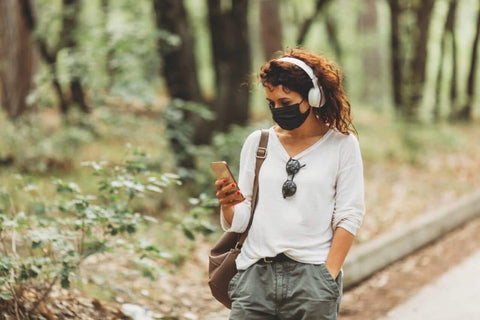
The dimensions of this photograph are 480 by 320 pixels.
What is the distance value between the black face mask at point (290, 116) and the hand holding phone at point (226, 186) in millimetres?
374

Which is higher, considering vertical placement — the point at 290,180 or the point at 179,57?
the point at 290,180

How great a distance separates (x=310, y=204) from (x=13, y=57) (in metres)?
10.7

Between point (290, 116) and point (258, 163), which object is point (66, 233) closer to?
point (258, 163)

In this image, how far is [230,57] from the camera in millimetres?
11508

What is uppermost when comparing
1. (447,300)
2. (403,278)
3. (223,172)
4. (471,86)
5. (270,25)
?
(223,172)

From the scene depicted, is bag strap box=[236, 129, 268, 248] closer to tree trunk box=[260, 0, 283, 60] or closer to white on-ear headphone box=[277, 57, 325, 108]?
white on-ear headphone box=[277, 57, 325, 108]

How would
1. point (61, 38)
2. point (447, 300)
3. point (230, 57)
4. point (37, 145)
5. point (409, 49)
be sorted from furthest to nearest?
point (409, 49)
point (61, 38)
point (230, 57)
point (37, 145)
point (447, 300)

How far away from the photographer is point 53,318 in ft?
16.4

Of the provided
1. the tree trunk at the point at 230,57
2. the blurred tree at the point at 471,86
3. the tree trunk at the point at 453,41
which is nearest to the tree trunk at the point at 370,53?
the tree trunk at the point at 453,41

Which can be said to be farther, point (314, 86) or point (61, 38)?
point (61, 38)

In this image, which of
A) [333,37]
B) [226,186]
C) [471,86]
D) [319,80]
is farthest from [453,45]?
[226,186]

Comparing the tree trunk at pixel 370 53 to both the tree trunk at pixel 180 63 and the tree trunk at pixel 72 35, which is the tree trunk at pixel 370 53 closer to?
the tree trunk at pixel 72 35

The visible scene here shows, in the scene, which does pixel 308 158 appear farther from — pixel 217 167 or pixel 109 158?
pixel 109 158

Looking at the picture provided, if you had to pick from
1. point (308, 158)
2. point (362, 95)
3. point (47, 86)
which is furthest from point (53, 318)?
point (362, 95)
